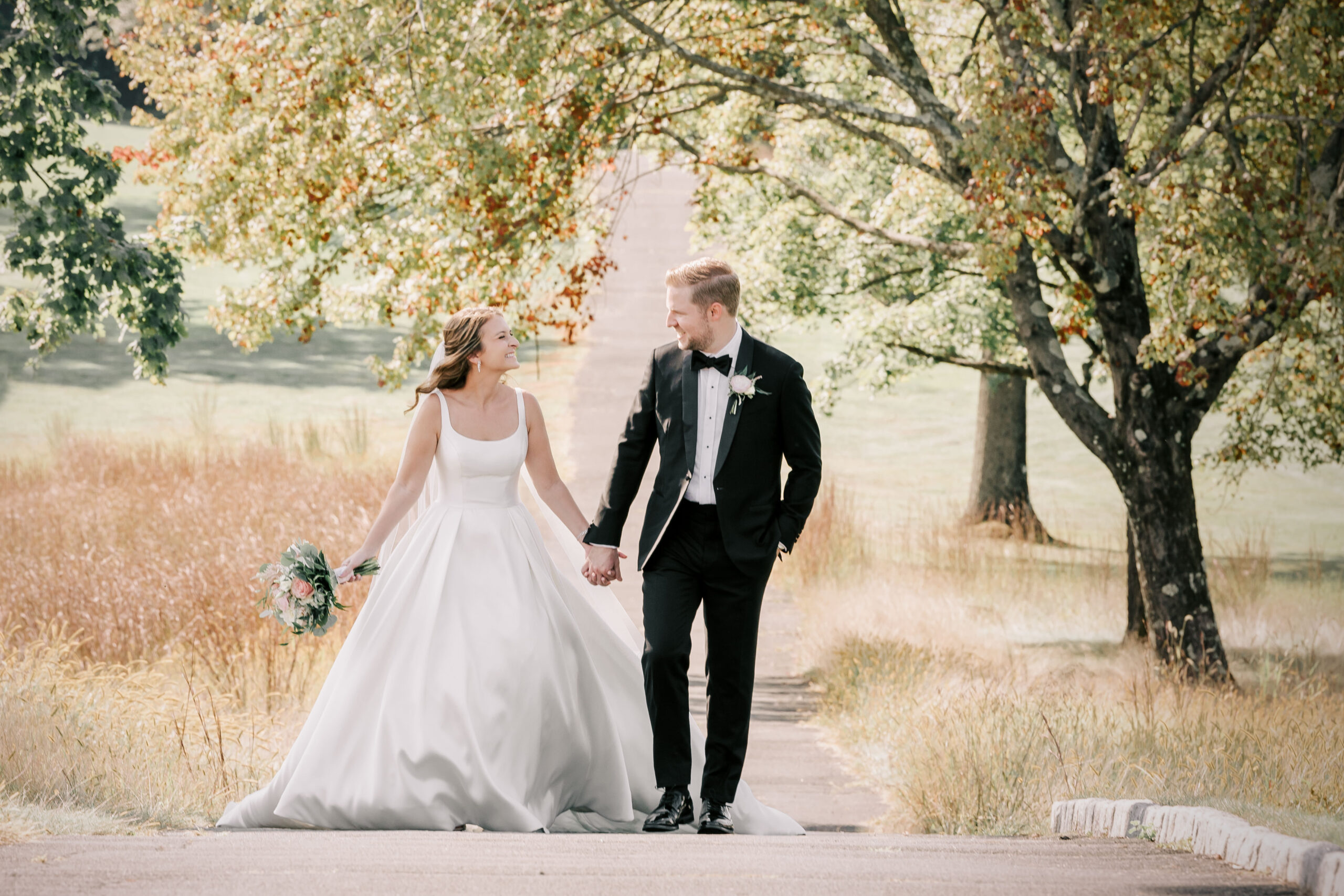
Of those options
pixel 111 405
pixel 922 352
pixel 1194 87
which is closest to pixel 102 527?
pixel 922 352

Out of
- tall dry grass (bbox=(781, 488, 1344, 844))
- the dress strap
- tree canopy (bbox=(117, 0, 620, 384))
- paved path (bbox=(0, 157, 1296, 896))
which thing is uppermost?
tree canopy (bbox=(117, 0, 620, 384))

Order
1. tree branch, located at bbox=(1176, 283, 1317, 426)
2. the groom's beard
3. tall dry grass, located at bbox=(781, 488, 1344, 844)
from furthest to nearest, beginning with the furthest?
tree branch, located at bbox=(1176, 283, 1317, 426) → tall dry grass, located at bbox=(781, 488, 1344, 844) → the groom's beard

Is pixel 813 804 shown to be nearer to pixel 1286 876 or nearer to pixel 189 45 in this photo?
pixel 1286 876

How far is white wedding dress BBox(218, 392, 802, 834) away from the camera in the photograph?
514cm

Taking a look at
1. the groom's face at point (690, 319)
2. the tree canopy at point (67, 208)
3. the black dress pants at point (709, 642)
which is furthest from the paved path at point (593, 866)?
the tree canopy at point (67, 208)

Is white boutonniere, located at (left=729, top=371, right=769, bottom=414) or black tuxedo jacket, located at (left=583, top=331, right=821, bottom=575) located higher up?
white boutonniere, located at (left=729, top=371, right=769, bottom=414)

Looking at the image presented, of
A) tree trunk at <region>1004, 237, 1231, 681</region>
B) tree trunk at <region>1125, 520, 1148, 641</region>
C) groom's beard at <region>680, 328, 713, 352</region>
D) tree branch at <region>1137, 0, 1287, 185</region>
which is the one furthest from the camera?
tree trunk at <region>1125, 520, 1148, 641</region>

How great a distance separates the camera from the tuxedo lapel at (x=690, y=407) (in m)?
5.10

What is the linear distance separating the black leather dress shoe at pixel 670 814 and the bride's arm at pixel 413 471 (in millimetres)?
1520

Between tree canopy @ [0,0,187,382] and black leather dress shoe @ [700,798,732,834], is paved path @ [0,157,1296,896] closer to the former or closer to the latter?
black leather dress shoe @ [700,798,732,834]

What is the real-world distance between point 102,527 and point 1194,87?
37.2ft

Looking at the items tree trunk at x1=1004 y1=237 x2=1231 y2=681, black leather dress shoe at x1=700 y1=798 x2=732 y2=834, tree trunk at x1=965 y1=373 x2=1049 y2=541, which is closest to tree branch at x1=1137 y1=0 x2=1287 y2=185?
tree trunk at x1=1004 y1=237 x2=1231 y2=681

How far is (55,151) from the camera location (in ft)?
27.8

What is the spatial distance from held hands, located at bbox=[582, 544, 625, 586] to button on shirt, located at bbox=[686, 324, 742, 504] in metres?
0.39
